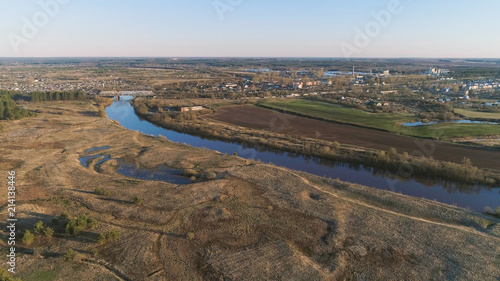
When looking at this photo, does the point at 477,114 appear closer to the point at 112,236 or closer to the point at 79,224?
the point at 112,236

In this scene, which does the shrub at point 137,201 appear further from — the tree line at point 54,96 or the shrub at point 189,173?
the tree line at point 54,96

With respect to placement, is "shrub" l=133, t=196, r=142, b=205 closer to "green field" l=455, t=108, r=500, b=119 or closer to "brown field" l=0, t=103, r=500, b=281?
"brown field" l=0, t=103, r=500, b=281

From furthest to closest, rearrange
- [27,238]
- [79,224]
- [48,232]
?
[79,224] < [48,232] < [27,238]

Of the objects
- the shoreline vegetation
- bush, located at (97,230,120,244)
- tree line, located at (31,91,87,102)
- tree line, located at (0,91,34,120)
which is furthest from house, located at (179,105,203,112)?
bush, located at (97,230,120,244)

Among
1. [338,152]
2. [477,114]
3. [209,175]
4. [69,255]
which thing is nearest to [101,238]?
[69,255]

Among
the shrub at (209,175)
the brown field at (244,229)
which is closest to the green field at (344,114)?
the brown field at (244,229)

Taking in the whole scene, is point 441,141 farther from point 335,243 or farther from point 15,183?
point 15,183

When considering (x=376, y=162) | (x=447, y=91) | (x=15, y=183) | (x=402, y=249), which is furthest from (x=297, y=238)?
(x=447, y=91)
